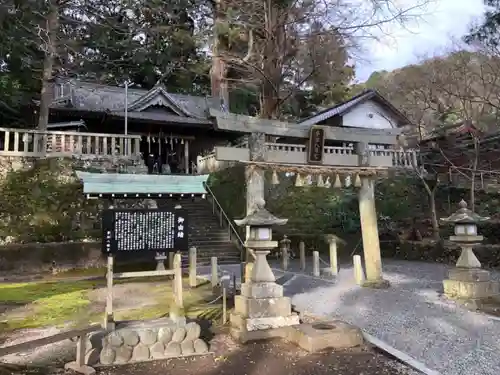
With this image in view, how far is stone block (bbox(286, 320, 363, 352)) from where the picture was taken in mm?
6258

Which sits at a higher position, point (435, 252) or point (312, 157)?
point (312, 157)

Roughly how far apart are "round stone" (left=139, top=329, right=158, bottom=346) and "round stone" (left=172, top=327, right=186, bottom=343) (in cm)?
29

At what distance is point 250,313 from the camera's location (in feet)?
23.2

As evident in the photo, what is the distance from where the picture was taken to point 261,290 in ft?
23.8

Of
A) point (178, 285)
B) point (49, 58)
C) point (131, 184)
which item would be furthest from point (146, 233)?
point (49, 58)

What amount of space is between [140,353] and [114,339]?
1.45 ft

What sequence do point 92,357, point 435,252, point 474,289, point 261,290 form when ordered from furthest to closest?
1. point 435,252
2. point 474,289
3. point 261,290
4. point 92,357

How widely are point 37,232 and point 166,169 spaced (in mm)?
10151

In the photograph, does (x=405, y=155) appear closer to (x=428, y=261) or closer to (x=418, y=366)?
(x=428, y=261)

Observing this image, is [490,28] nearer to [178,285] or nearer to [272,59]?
[272,59]

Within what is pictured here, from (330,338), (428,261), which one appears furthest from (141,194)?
(428,261)

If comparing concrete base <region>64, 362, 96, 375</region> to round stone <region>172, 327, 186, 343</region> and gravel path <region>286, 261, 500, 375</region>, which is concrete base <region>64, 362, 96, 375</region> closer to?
round stone <region>172, 327, 186, 343</region>

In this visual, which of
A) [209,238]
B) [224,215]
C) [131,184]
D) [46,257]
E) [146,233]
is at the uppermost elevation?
[131,184]

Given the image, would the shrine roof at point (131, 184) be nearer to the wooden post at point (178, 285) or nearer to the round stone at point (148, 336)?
the wooden post at point (178, 285)
